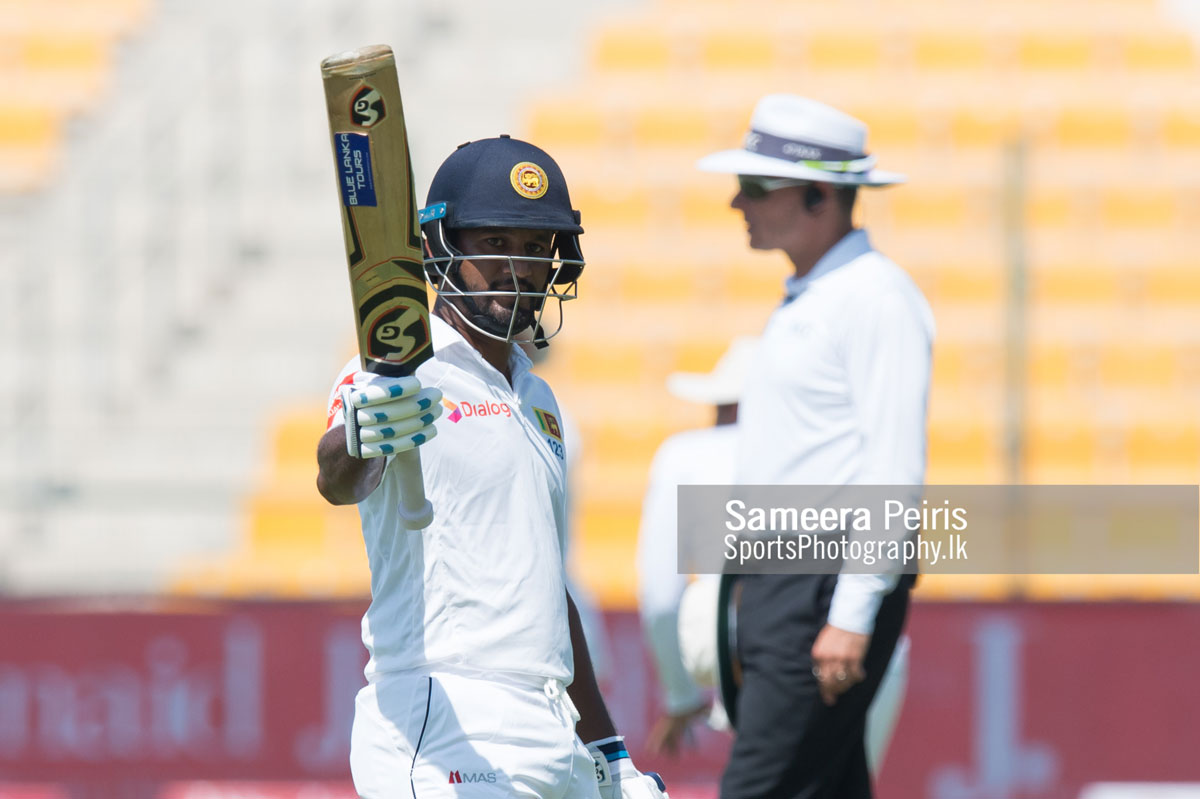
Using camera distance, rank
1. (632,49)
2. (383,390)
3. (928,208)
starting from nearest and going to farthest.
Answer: (383,390)
(928,208)
(632,49)

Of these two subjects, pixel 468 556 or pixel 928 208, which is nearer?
pixel 468 556

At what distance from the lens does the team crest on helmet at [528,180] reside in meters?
2.47

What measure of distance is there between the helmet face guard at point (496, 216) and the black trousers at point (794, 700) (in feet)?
4.04

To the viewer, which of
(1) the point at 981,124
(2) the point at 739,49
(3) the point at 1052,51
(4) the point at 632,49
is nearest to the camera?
(1) the point at 981,124

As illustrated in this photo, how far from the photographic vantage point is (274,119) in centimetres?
856

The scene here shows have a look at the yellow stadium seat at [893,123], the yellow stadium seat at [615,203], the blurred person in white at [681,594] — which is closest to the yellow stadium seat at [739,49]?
the yellow stadium seat at [893,123]

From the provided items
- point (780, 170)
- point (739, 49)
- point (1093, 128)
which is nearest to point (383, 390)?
point (780, 170)

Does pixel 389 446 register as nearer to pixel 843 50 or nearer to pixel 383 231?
pixel 383 231

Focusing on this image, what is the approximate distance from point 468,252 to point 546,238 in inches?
4.7

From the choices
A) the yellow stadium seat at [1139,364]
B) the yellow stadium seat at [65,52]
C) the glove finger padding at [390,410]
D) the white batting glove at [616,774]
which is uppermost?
the yellow stadium seat at [65,52]

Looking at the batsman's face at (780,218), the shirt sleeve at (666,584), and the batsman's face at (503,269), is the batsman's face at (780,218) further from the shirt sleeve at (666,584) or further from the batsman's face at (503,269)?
the batsman's face at (503,269)

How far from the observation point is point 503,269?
248 cm

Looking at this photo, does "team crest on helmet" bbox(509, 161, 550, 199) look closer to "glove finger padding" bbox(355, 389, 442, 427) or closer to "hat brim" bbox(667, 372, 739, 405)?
"glove finger padding" bbox(355, 389, 442, 427)

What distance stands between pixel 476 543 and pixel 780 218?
1.64 m
